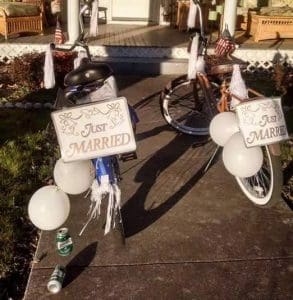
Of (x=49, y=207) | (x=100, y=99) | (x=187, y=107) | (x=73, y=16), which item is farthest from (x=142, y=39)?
(x=49, y=207)

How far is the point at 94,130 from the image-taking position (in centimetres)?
335

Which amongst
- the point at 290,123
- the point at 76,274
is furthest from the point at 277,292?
the point at 290,123

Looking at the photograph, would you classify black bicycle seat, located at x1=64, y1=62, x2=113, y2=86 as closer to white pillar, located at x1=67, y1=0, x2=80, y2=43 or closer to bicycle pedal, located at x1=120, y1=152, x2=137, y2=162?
bicycle pedal, located at x1=120, y1=152, x2=137, y2=162

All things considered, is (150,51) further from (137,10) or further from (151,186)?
(151,186)

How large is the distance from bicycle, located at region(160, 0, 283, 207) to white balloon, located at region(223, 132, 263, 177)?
0.35 metres

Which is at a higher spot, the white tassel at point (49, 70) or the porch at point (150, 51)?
the white tassel at point (49, 70)

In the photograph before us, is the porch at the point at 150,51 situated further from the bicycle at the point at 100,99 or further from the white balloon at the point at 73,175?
the white balloon at the point at 73,175

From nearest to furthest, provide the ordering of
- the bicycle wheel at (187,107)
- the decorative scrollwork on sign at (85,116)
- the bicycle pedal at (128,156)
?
the decorative scrollwork on sign at (85,116) < the bicycle pedal at (128,156) < the bicycle wheel at (187,107)

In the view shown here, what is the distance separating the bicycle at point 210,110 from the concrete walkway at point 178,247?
20 cm

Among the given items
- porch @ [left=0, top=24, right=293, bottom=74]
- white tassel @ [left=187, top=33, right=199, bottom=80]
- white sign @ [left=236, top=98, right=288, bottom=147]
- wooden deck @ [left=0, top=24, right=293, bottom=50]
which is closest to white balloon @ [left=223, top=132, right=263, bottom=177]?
white sign @ [left=236, top=98, right=288, bottom=147]

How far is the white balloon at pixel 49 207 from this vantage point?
347cm

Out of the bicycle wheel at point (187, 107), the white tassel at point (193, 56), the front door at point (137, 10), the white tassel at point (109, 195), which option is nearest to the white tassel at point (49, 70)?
the bicycle wheel at point (187, 107)

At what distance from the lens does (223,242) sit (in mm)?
3994

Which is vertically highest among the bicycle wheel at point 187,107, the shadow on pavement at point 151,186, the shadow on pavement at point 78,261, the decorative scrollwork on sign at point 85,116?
the decorative scrollwork on sign at point 85,116
